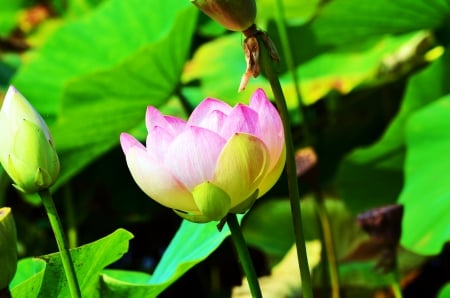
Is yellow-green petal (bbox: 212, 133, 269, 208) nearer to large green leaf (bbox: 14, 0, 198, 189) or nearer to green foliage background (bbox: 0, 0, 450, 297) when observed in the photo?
green foliage background (bbox: 0, 0, 450, 297)

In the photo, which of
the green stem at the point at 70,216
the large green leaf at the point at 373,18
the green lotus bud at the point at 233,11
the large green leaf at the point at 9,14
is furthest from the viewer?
the large green leaf at the point at 9,14

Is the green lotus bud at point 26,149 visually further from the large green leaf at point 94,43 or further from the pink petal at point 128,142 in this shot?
the large green leaf at point 94,43

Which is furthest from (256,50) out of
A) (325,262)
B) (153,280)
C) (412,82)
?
(412,82)

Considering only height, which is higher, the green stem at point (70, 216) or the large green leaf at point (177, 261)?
the large green leaf at point (177, 261)

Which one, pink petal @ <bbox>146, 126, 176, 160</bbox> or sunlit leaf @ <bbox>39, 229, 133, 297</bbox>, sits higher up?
pink petal @ <bbox>146, 126, 176, 160</bbox>

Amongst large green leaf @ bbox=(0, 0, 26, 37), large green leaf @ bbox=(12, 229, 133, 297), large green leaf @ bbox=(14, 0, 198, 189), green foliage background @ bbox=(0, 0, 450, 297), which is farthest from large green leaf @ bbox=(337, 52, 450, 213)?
large green leaf @ bbox=(0, 0, 26, 37)

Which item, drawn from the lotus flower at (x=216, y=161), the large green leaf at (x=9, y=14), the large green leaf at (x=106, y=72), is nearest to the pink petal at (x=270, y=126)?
the lotus flower at (x=216, y=161)

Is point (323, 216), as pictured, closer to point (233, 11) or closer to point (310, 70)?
point (310, 70)
